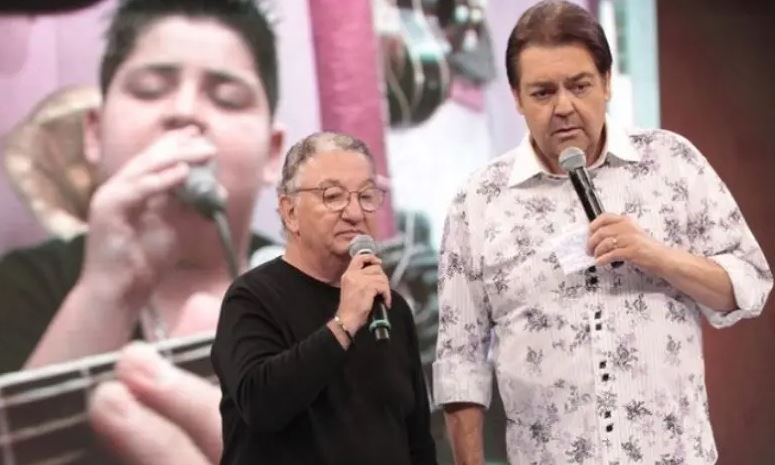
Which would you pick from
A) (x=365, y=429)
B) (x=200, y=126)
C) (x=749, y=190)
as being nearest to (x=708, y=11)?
(x=749, y=190)

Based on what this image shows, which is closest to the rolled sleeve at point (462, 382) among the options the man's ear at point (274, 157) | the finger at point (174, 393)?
the finger at point (174, 393)

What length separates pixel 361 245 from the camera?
4.20 ft

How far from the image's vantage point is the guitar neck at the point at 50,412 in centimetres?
205

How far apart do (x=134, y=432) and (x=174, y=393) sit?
129 millimetres

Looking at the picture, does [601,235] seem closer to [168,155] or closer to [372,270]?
[372,270]

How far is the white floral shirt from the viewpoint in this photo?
1412 mm

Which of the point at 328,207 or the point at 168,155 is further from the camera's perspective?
the point at 168,155

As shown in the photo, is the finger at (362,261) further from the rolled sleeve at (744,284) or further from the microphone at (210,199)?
the microphone at (210,199)

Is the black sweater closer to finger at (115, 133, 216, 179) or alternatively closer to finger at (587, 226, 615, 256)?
finger at (587, 226, 615, 256)

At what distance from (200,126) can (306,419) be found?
1202mm

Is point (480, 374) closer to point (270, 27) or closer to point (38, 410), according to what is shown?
point (38, 410)

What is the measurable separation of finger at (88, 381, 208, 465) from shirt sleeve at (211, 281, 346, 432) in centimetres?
101

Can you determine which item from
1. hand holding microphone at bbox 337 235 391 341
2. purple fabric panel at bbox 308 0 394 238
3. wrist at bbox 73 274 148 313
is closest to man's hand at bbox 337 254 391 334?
hand holding microphone at bbox 337 235 391 341

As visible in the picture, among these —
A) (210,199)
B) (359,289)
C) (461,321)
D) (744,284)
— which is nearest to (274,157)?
(210,199)
